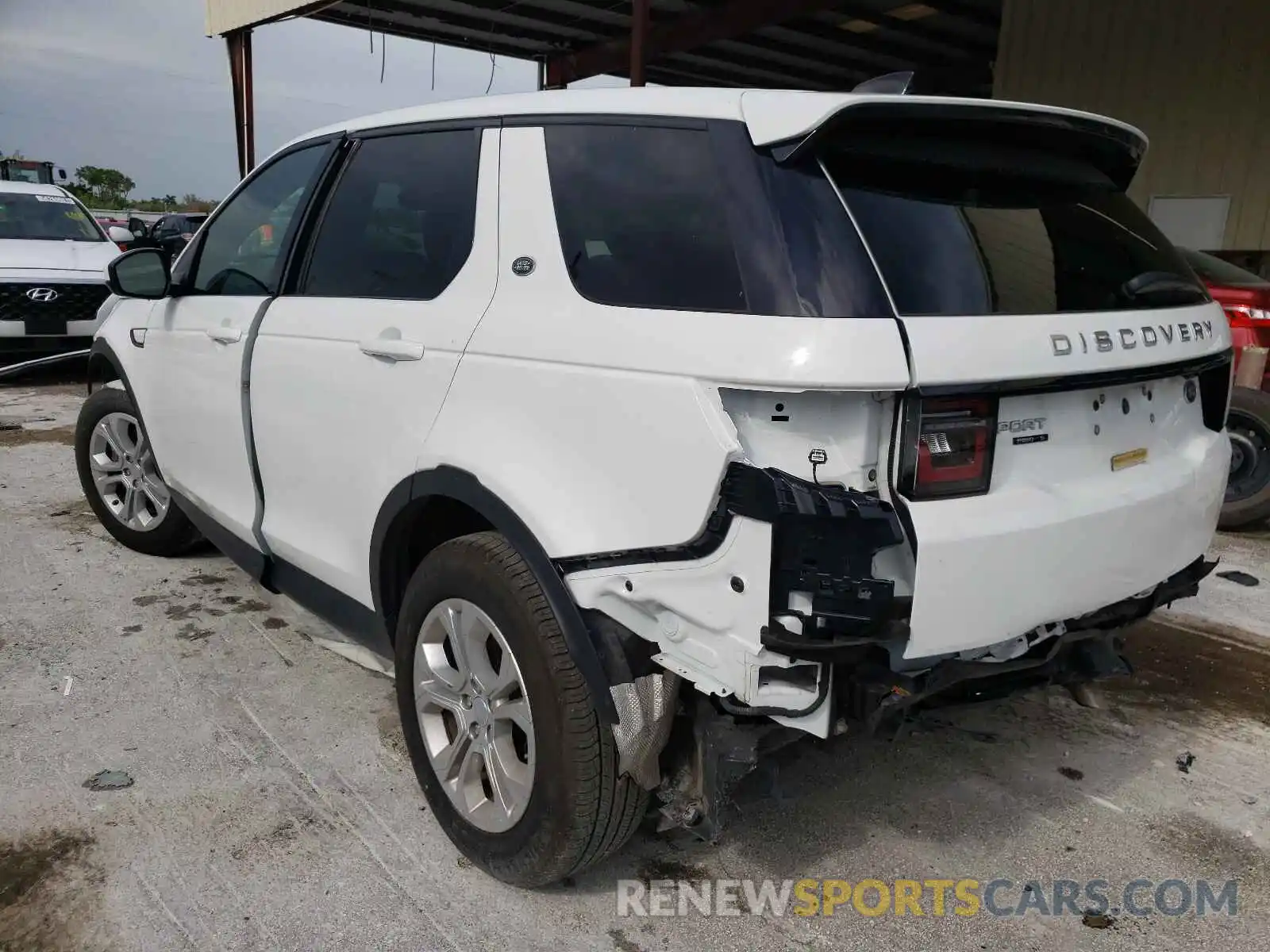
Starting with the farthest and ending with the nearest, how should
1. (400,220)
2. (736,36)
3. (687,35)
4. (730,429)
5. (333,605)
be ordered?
(687,35)
(736,36)
(333,605)
(400,220)
(730,429)

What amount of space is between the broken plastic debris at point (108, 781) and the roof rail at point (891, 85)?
108 inches

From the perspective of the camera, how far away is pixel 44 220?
34.3 ft

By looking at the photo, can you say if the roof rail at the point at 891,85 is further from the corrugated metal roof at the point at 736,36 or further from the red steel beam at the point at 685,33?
the corrugated metal roof at the point at 736,36

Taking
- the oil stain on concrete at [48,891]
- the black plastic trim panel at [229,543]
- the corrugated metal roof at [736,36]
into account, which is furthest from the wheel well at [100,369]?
the corrugated metal roof at [736,36]

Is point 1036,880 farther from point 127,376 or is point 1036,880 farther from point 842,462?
point 127,376

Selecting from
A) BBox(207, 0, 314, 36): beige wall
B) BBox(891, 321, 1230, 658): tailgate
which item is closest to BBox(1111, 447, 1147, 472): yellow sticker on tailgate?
BBox(891, 321, 1230, 658): tailgate

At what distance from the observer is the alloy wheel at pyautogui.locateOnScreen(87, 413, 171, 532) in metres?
4.48

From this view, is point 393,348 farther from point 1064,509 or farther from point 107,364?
point 107,364

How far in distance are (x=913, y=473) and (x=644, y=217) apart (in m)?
0.82

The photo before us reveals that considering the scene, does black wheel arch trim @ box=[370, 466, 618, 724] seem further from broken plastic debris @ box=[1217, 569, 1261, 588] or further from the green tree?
the green tree

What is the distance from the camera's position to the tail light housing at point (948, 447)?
186 centimetres

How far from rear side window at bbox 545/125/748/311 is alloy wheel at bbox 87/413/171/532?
2.95 metres

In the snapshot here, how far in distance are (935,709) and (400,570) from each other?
150 centimetres

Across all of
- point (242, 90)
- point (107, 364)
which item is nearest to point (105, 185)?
point (242, 90)
